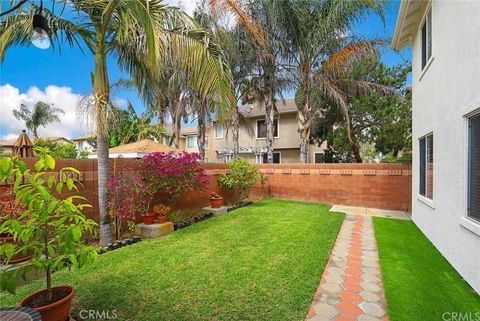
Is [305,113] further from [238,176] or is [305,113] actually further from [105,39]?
[105,39]

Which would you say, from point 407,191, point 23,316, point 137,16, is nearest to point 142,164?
point 137,16

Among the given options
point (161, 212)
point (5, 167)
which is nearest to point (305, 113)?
point (161, 212)

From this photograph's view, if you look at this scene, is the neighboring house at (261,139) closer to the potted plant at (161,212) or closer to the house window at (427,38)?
the house window at (427,38)

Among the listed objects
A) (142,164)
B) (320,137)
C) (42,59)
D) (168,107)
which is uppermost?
(168,107)

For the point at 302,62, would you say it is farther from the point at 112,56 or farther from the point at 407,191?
the point at 112,56

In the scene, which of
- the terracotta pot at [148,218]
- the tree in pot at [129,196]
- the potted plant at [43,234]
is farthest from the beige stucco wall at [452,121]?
the terracotta pot at [148,218]

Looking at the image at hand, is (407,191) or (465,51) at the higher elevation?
(465,51)

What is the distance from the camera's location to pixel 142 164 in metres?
7.54

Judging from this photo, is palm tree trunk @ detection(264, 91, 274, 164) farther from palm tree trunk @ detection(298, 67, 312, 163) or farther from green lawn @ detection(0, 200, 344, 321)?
green lawn @ detection(0, 200, 344, 321)

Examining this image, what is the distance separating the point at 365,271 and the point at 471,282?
5.03 feet

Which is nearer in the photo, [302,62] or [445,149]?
[445,149]

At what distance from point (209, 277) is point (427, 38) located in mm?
8377

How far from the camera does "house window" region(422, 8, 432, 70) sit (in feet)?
23.1

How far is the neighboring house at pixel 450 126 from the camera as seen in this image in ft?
13.9
